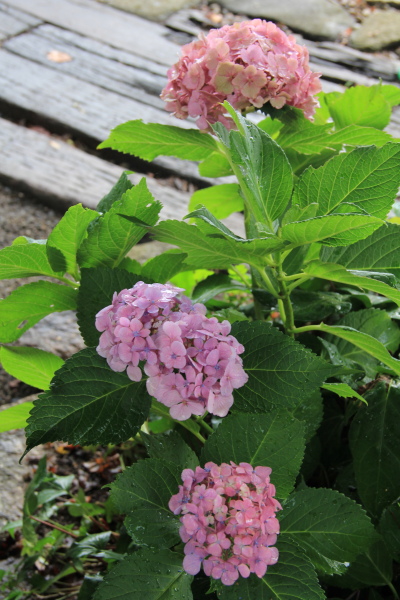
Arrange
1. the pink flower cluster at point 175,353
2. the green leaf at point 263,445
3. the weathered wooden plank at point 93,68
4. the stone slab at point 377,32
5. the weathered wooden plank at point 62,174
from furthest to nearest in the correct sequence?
the stone slab at point 377,32 → the weathered wooden plank at point 93,68 → the weathered wooden plank at point 62,174 → the green leaf at point 263,445 → the pink flower cluster at point 175,353

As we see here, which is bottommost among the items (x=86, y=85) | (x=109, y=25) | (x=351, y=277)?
(x=86, y=85)

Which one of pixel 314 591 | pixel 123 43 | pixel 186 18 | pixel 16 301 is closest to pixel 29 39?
pixel 123 43

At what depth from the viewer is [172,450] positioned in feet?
2.57

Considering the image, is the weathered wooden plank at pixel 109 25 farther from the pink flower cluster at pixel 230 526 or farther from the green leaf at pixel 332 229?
the pink flower cluster at pixel 230 526

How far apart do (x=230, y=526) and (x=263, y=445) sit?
0.12 metres

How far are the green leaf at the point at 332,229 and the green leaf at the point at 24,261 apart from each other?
334 millimetres

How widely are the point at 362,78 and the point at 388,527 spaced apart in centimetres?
244

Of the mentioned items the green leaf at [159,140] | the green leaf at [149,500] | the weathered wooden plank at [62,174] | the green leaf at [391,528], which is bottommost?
the weathered wooden plank at [62,174]

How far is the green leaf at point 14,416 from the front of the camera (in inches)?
36.5

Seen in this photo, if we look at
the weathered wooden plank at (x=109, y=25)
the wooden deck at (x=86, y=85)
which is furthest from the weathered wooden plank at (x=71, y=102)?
the weathered wooden plank at (x=109, y=25)

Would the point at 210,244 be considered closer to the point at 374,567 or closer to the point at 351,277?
the point at 351,277

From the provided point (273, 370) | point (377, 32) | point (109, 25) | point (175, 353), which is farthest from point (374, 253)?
point (377, 32)

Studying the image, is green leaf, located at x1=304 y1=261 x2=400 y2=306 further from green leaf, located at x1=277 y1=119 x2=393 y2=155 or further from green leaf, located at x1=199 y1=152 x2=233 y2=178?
green leaf, located at x1=199 y1=152 x2=233 y2=178

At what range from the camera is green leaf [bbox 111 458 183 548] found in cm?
73
